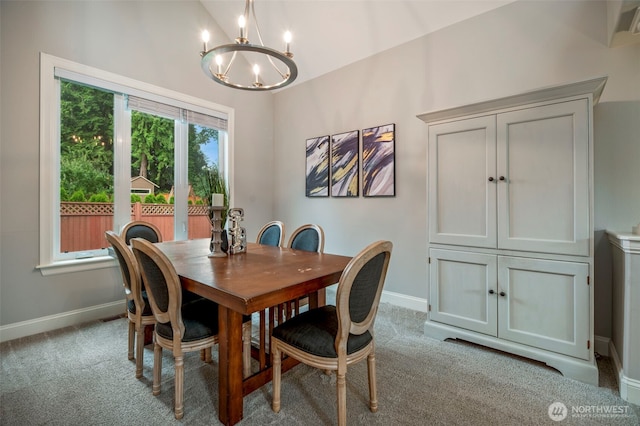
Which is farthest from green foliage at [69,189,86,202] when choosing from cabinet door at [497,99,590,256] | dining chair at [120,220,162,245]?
cabinet door at [497,99,590,256]

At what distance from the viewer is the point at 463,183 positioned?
2250mm

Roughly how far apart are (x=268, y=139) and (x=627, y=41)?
388cm

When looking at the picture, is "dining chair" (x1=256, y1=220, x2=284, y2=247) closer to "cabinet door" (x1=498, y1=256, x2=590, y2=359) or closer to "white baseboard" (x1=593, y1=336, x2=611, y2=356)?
"cabinet door" (x1=498, y1=256, x2=590, y2=359)

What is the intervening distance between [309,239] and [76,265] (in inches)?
87.3

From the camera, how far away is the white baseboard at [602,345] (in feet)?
6.82

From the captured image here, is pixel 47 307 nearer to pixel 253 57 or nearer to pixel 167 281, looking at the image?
pixel 167 281

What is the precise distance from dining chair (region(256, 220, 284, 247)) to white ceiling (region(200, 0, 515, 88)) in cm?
229

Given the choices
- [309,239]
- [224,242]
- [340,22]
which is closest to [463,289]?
[309,239]

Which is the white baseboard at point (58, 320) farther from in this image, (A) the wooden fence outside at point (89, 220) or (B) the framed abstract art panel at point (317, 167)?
(B) the framed abstract art panel at point (317, 167)

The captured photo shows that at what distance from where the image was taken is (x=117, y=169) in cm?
297

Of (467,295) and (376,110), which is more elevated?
(376,110)

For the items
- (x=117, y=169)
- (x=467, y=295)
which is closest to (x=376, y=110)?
(x=467, y=295)

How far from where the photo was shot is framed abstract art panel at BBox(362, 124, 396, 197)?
3.19 meters

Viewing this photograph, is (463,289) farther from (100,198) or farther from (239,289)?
(100,198)
